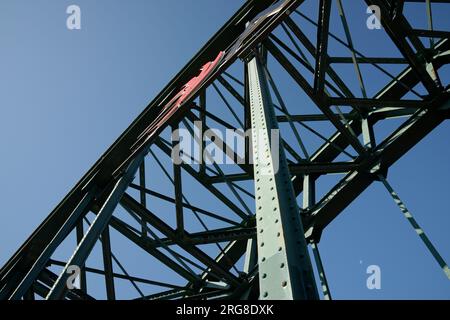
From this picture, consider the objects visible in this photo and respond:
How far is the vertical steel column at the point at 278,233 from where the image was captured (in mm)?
2275

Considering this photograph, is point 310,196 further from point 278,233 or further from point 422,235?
point 278,233

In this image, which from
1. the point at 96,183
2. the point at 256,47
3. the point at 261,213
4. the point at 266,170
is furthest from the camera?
the point at 96,183

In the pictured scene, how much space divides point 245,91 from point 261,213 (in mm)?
5379

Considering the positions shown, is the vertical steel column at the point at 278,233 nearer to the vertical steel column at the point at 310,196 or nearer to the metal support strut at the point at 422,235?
the metal support strut at the point at 422,235

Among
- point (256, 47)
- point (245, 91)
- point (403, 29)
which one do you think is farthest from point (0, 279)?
point (403, 29)

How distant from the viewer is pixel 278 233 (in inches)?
103

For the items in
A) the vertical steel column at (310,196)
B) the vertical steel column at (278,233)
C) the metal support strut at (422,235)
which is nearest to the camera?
the vertical steel column at (278,233)

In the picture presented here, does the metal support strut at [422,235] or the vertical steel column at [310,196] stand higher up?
the vertical steel column at [310,196]

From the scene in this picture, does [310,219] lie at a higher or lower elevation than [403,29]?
lower

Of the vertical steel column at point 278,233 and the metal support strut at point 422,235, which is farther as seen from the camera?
the metal support strut at point 422,235

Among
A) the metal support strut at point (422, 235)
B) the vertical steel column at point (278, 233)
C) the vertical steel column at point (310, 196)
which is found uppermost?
the vertical steel column at point (310, 196)

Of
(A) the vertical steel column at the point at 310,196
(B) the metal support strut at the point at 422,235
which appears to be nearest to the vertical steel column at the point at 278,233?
(B) the metal support strut at the point at 422,235

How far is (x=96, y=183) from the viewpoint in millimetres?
8250
